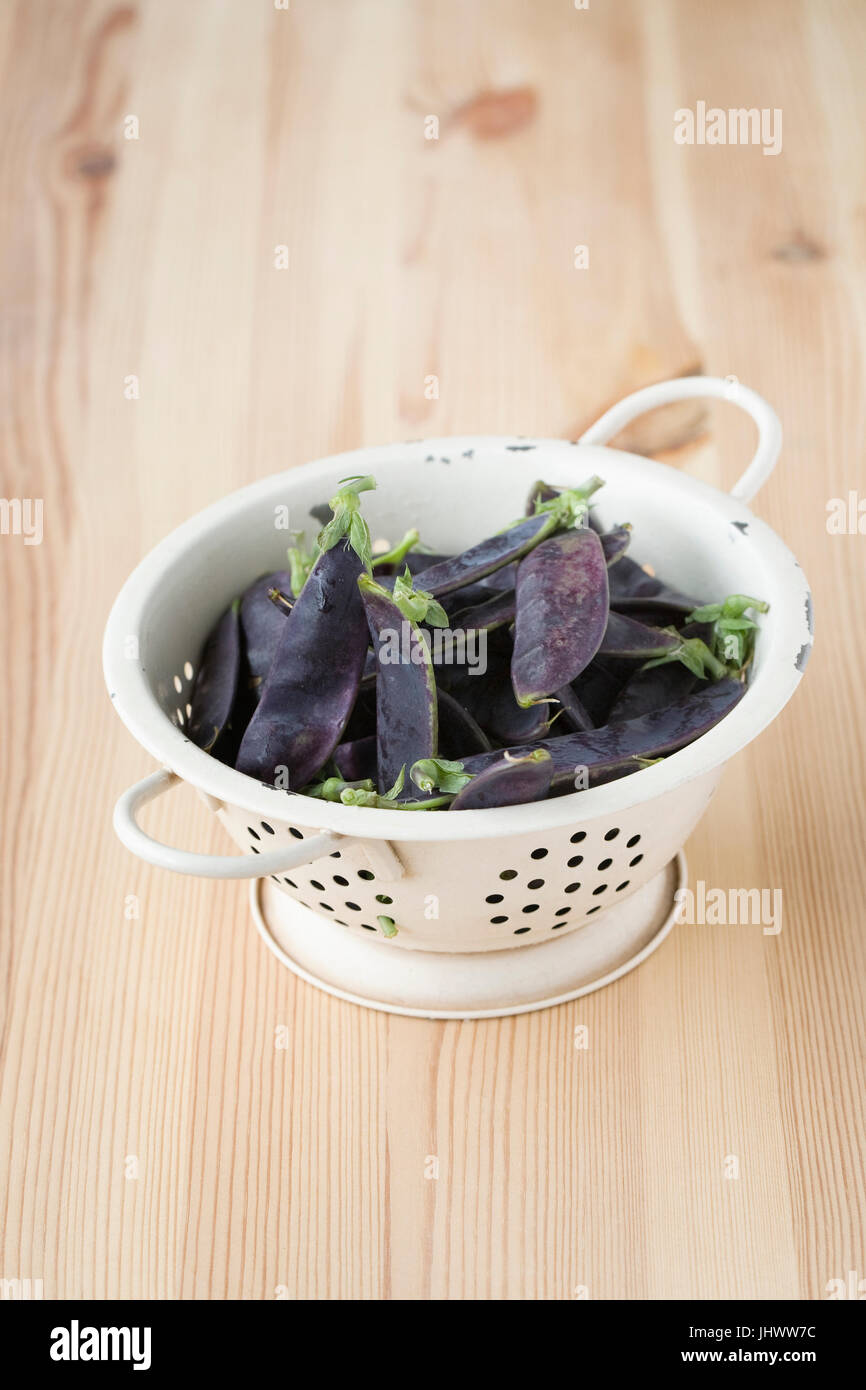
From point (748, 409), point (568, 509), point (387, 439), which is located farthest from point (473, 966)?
point (387, 439)

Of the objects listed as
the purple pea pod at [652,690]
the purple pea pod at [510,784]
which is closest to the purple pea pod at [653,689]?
the purple pea pod at [652,690]

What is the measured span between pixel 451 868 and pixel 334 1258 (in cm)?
A: 21

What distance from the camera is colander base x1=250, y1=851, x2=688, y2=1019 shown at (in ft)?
2.48

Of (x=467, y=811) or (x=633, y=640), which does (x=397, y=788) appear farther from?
(x=633, y=640)

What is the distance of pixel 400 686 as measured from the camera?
65cm

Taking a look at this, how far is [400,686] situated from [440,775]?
0.05 metres

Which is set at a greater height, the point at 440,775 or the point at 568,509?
the point at 568,509

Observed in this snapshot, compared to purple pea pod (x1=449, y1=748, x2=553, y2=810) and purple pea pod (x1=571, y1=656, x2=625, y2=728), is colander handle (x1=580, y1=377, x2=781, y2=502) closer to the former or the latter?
purple pea pod (x1=571, y1=656, x2=625, y2=728)

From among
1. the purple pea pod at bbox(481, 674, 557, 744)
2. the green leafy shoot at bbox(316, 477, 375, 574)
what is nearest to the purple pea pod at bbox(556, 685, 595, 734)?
the purple pea pod at bbox(481, 674, 557, 744)

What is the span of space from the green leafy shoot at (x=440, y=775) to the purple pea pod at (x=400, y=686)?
0.7 inches

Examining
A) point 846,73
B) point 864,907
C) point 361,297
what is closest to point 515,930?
point 864,907

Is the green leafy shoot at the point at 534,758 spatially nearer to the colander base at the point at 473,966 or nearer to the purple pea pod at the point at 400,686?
the purple pea pod at the point at 400,686

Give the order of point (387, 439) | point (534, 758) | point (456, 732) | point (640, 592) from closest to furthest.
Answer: point (534, 758), point (456, 732), point (640, 592), point (387, 439)

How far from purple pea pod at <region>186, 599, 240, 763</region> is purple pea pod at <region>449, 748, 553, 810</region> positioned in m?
0.18
